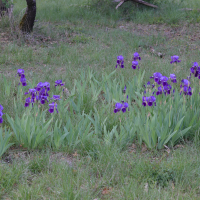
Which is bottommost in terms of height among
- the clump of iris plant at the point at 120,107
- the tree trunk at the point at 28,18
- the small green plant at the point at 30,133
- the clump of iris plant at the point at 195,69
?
the small green plant at the point at 30,133

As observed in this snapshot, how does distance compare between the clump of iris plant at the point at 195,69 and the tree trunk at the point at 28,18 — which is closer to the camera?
the clump of iris plant at the point at 195,69

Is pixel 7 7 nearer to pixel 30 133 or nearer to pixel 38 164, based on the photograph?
pixel 30 133

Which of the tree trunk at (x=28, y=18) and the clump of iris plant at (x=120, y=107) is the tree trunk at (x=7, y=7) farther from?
the clump of iris plant at (x=120, y=107)

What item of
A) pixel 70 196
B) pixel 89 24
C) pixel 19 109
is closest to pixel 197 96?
pixel 70 196

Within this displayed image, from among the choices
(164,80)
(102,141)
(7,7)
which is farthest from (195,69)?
(7,7)

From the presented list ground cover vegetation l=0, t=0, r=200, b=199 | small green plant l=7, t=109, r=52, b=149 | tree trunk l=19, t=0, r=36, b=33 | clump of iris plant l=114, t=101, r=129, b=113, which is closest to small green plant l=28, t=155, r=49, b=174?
ground cover vegetation l=0, t=0, r=200, b=199

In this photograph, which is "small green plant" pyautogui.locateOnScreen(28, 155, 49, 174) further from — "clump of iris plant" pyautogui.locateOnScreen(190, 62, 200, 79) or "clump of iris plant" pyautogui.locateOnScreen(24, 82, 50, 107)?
Answer: "clump of iris plant" pyautogui.locateOnScreen(190, 62, 200, 79)

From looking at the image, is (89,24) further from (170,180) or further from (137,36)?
(170,180)

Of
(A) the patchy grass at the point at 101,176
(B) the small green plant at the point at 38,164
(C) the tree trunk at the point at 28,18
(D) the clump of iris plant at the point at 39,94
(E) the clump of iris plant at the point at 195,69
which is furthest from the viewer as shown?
(C) the tree trunk at the point at 28,18

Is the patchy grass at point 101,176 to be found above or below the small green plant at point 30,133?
below

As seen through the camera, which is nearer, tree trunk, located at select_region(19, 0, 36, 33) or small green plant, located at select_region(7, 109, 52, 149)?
small green plant, located at select_region(7, 109, 52, 149)

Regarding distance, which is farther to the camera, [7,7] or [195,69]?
[7,7]

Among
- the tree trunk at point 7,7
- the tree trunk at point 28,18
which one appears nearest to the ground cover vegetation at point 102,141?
the tree trunk at point 28,18

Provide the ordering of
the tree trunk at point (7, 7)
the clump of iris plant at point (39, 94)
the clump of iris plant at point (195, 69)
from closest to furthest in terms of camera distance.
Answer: the clump of iris plant at point (39, 94) < the clump of iris plant at point (195, 69) < the tree trunk at point (7, 7)
